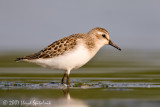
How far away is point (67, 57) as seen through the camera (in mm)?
15328

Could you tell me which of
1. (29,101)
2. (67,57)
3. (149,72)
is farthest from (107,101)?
(149,72)

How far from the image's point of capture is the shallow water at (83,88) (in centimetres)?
1205

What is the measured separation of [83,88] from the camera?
14.6m

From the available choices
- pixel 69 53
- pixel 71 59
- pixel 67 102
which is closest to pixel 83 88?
pixel 71 59

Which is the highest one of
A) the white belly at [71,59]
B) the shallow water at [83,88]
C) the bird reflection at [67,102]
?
the white belly at [71,59]

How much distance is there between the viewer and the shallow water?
1205 centimetres

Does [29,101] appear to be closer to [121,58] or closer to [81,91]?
[81,91]

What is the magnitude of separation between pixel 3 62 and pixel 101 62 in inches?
160

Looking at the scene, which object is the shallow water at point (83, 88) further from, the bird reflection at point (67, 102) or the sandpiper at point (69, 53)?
the sandpiper at point (69, 53)

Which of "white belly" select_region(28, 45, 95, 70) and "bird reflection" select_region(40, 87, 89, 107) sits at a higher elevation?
"white belly" select_region(28, 45, 95, 70)

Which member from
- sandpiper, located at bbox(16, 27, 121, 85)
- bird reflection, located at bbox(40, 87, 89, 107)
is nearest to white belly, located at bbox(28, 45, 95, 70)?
sandpiper, located at bbox(16, 27, 121, 85)

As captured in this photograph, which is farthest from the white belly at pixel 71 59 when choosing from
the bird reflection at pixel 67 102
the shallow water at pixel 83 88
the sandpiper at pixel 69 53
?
the bird reflection at pixel 67 102

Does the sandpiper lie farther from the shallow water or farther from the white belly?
the shallow water

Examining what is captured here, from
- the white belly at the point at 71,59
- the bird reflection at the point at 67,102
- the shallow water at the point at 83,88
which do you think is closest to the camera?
the bird reflection at the point at 67,102
